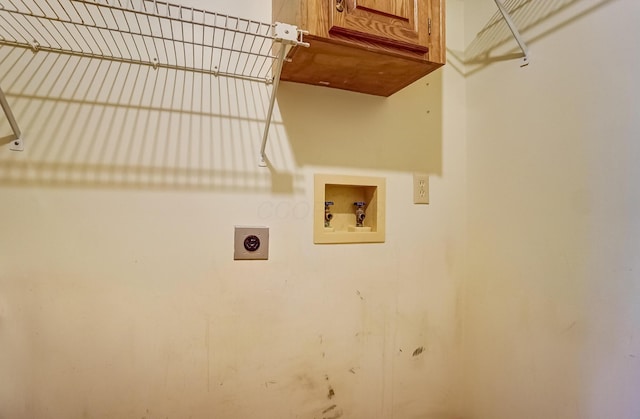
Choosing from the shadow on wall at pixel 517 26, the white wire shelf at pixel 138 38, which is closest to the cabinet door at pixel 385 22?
the white wire shelf at pixel 138 38

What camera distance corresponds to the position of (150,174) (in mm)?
989

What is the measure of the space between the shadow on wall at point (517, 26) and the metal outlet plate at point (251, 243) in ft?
3.57

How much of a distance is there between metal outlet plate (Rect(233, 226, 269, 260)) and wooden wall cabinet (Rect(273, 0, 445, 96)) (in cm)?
54

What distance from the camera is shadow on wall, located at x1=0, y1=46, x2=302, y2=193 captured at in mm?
892

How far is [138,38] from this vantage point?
3.19 ft

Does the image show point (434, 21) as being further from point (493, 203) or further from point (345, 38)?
point (493, 203)

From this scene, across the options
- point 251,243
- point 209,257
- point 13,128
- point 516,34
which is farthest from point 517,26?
point 13,128

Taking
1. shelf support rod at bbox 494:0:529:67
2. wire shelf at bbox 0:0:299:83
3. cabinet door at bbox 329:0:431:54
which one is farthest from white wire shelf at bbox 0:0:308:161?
shelf support rod at bbox 494:0:529:67

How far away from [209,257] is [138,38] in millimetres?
707

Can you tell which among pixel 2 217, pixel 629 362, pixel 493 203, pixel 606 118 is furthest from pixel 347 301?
pixel 2 217

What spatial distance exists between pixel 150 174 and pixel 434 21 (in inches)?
38.8

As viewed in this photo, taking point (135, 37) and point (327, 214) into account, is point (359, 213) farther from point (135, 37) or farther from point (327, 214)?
point (135, 37)

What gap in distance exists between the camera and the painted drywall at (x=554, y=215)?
34.1 inches

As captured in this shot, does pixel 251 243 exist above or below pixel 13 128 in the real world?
below
